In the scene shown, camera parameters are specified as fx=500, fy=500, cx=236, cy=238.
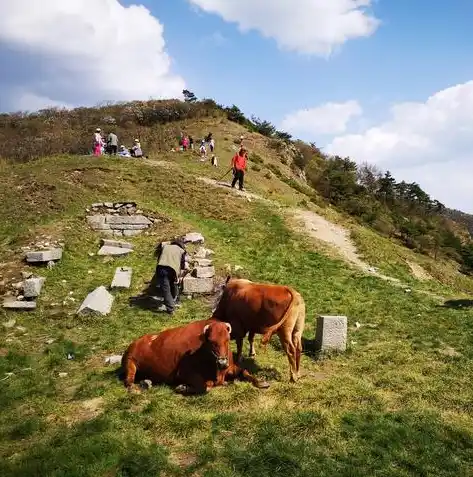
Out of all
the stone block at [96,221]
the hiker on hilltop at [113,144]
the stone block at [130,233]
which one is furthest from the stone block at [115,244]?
the hiker on hilltop at [113,144]

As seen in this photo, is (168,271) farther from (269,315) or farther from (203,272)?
(269,315)

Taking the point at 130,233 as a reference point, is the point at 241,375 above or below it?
below

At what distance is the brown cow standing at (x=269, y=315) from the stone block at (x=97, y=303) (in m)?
5.07

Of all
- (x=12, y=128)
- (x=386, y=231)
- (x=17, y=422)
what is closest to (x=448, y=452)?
(x=17, y=422)

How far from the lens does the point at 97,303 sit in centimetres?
1393

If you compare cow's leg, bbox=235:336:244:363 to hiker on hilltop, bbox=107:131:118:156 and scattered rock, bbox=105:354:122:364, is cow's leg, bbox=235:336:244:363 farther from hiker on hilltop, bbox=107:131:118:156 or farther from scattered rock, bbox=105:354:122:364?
hiker on hilltop, bbox=107:131:118:156

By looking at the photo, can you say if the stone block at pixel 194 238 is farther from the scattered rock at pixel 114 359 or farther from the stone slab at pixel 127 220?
the scattered rock at pixel 114 359

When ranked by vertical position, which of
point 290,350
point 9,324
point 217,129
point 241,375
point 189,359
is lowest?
point 9,324

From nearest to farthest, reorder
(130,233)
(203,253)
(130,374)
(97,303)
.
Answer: (130,374), (97,303), (203,253), (130,233)

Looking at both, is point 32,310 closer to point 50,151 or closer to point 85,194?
point 85,194

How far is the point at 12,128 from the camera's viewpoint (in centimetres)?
5497

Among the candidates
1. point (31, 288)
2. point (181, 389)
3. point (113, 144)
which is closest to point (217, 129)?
point (113, 144)

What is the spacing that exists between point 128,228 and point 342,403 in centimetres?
1445

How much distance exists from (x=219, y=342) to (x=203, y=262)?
8470mm
